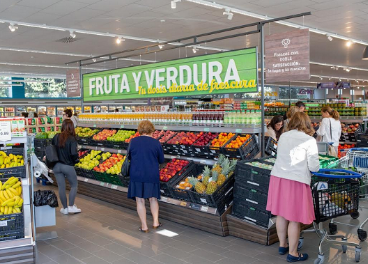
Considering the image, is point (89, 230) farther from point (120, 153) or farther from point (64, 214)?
point (120, 153)

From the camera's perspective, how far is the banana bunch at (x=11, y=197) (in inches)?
159

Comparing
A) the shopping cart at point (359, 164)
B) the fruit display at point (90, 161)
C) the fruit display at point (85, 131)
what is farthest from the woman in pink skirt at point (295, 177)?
the fruit display at point (85, 131)

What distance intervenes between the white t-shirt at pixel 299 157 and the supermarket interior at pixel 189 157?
0.05ft

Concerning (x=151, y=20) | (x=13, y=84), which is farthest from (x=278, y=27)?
(x=13, y=84)

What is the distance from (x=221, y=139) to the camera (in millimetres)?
5945

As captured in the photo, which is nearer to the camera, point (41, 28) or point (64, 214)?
point (64, 214)

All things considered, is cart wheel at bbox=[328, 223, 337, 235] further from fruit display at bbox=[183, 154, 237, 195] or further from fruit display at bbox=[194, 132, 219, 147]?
fruit display at bbox=[194, 132, 219, 147]

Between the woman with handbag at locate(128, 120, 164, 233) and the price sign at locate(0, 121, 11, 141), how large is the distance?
64.8 inches

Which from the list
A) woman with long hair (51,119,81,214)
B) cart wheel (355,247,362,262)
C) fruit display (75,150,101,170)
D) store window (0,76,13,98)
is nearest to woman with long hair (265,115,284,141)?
cart wheel (355,247,362,262)

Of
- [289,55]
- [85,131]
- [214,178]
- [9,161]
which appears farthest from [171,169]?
[85,131]

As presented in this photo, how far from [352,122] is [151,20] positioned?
21.8ft

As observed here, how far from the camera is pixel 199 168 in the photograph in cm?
624

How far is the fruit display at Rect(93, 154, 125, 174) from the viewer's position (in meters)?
7.03

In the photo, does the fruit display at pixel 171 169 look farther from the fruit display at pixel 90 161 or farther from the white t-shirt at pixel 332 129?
the white t-shirt at pixel 332 129
